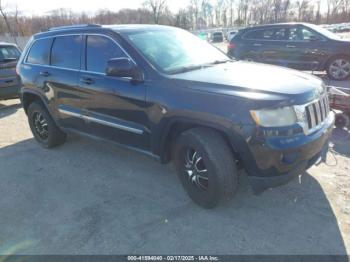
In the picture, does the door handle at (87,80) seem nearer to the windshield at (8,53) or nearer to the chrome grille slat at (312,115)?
the chrome grille slat at (312,115)

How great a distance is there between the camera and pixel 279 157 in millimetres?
2727

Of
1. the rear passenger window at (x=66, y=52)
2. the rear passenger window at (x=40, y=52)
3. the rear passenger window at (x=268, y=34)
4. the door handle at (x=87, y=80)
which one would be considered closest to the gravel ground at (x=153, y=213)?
the door handle at (x=87, y=80)

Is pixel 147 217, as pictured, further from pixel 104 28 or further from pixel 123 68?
pixel 104 28

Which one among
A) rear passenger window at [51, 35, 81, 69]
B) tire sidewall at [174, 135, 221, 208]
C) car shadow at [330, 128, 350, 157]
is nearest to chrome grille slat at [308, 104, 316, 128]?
tire sidewall at [174, 135, 221, 208]

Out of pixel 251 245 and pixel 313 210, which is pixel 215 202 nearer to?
pixel 251 245

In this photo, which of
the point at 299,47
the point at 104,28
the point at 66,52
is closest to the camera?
the point at 104,28

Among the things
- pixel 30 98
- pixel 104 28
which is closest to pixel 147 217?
pixel 104 28

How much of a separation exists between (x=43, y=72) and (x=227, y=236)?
11.7 feet

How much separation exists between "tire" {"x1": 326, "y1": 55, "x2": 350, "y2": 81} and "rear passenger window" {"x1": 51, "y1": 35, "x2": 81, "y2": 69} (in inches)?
300

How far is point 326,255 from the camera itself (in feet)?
8.46

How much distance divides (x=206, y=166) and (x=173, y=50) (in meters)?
1.54

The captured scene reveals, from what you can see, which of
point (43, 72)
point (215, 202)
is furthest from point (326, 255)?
point (43, 72)

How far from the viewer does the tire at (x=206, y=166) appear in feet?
9.66

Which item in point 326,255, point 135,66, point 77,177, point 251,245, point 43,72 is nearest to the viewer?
point 326,255
